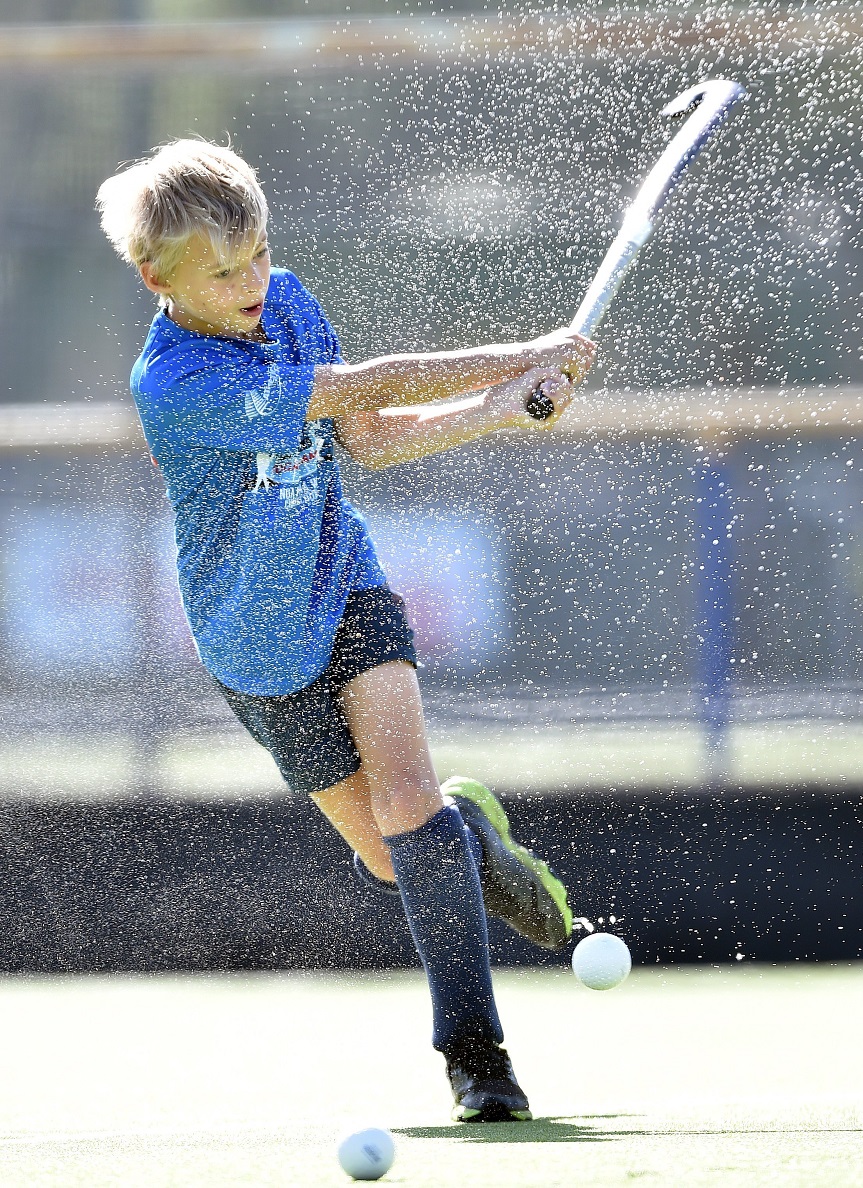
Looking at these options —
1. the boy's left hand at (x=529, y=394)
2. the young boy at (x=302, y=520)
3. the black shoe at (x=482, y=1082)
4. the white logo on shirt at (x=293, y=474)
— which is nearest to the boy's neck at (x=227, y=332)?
the young boy at (x=302, y=520)

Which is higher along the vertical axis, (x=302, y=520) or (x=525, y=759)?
(x=525, y=759)

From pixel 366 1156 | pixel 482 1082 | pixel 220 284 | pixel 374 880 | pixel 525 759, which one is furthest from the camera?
pixel 525 759

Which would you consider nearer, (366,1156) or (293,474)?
(366,1156)

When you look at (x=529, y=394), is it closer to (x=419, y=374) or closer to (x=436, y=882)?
(x=419, y=374)

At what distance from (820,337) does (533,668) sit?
4.00ft

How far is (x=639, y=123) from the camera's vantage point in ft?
16.3

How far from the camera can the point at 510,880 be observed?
219 centimetres

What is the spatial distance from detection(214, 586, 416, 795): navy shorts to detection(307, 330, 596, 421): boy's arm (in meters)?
0.23

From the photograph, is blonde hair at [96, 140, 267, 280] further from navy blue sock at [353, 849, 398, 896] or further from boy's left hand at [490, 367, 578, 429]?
navy blue sock at [353, 849, 398, 896]

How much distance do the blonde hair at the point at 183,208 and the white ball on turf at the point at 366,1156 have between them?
94cm

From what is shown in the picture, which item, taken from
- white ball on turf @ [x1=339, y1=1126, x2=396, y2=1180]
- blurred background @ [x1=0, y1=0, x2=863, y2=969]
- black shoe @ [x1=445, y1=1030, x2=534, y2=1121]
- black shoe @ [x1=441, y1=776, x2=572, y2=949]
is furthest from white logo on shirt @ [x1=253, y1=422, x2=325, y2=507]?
blurred background @ [x1=0, y1=0, x2=863, y2=969]

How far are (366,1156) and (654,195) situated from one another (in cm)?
129

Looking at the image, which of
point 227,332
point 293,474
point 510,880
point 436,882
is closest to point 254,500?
point 293,474

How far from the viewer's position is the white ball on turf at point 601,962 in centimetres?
220
